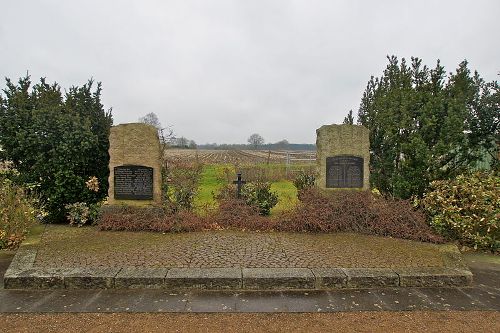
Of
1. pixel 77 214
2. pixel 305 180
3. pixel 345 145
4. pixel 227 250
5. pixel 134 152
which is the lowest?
pixel 227 250

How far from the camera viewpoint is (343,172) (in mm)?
7973

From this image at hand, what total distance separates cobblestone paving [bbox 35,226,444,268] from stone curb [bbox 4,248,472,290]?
291 millimetres

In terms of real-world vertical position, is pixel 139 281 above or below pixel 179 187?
below

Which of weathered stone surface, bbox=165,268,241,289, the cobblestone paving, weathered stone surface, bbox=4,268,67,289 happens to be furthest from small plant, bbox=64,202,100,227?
weathered stone surface, bbox=165,268,241,289

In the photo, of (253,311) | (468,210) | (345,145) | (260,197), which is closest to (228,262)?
(253,311)

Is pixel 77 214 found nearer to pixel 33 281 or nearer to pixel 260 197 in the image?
pixel 33 281

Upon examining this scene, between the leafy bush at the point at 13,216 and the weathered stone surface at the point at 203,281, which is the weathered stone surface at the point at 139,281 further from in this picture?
the leafy bush at the point at 13,216

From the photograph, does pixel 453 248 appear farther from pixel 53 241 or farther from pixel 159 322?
pixel 53 241

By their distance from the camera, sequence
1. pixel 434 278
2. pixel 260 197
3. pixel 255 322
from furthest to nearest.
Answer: pixel 260 197 < pixel 434 278 < pixel 255 322

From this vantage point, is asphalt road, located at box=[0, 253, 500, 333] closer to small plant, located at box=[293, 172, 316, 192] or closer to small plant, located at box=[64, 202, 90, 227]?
small plant, located at box=[64, 202, 90, 227]

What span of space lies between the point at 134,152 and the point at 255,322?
206 inches

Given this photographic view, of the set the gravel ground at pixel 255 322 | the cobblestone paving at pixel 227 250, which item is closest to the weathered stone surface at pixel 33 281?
the cobblestone paving at pixel 227 250

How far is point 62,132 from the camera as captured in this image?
24.2 ft

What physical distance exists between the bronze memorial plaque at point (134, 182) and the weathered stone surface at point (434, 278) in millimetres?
5407
